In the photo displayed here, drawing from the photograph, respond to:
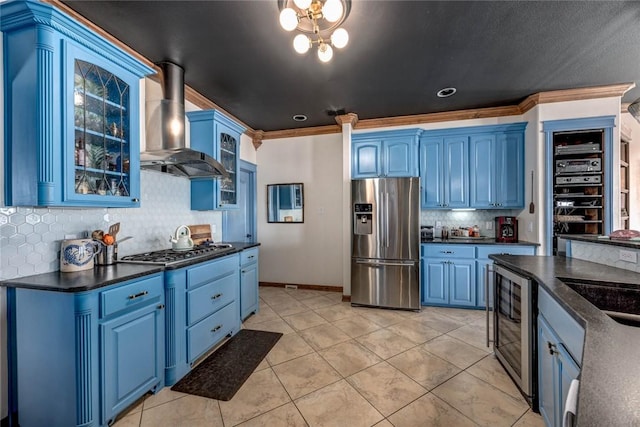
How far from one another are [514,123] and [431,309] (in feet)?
8.80

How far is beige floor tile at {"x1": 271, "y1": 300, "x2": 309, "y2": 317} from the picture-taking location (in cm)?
366

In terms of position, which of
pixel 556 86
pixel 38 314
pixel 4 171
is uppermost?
pixel 556 86

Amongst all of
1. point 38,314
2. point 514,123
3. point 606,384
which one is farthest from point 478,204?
point 38,314

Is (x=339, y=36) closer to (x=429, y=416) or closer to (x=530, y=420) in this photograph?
(x=429, y=416)

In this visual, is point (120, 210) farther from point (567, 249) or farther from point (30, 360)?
point (567, 249)

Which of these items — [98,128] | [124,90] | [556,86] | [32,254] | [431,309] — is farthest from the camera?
[431,309]

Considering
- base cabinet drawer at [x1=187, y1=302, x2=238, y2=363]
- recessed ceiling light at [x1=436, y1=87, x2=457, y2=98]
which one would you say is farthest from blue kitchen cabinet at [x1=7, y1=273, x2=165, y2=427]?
recessed ceiling light at [x1=436, y1=87, x2=457, y2=98]

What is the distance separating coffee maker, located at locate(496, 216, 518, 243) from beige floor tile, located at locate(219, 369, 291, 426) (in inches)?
133

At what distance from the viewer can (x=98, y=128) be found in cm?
192

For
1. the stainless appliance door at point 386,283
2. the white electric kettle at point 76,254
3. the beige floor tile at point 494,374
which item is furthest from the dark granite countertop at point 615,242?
the white electric kettle at point 76,254

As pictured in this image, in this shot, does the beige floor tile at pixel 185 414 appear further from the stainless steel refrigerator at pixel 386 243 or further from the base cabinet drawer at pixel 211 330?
the stainless steel refrigerator at pixel 386 243

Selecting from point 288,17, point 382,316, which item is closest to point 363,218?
point 382,316

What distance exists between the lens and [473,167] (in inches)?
154

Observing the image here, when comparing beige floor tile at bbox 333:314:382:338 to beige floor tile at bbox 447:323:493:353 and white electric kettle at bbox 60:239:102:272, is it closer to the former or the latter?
beige floor tile at bbox 447:323:493:353
